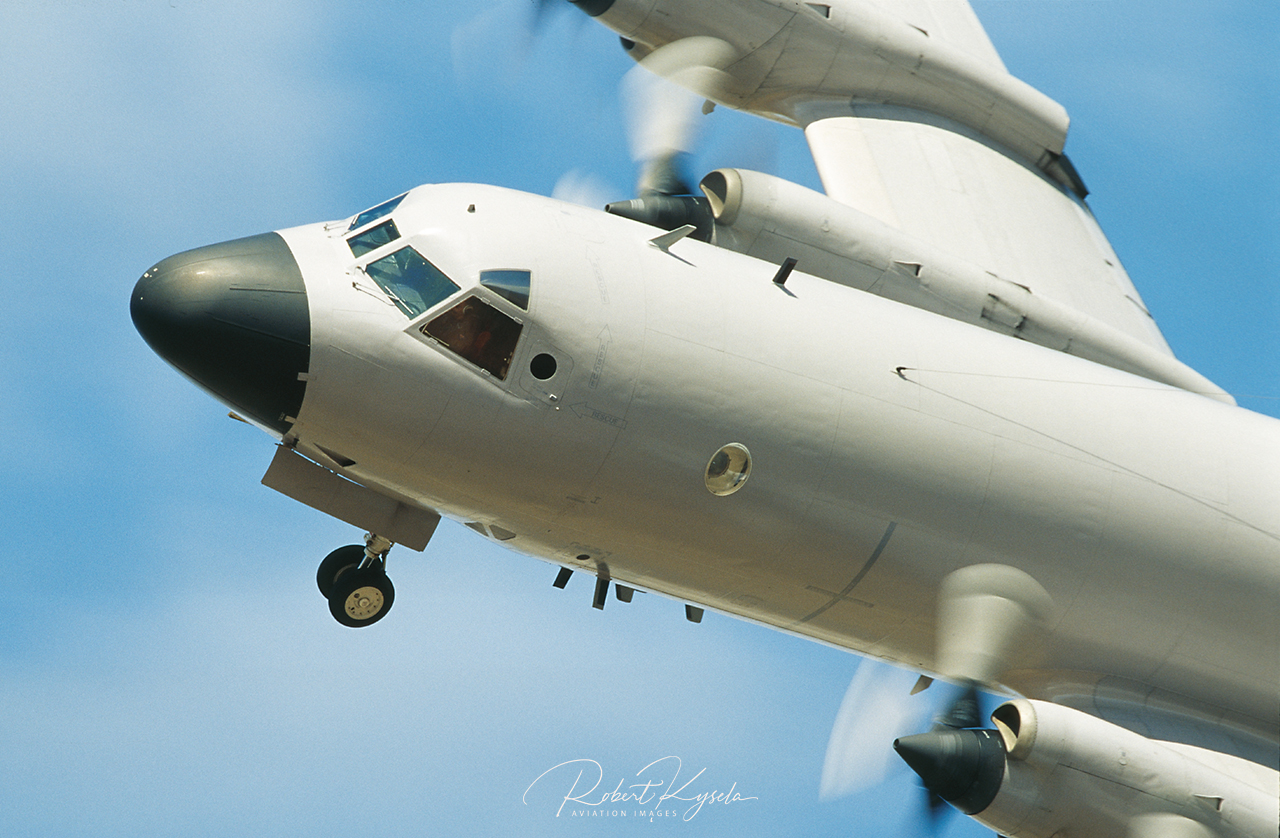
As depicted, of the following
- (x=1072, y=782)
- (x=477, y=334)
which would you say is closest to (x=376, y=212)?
(x=477, y=334)

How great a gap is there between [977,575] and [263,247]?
7.51 metres

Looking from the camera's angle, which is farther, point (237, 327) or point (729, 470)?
point (729, 470)

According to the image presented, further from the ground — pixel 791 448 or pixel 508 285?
pixel 791 448

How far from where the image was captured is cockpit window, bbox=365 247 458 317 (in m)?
12.2

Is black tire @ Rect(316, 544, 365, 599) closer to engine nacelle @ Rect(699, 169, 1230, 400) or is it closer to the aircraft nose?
the aircraft nose

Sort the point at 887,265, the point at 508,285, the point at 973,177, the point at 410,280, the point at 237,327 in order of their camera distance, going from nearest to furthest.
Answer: the point at 237,327 → the point at 508,285 → the point at 410,280 → the point at 887,265 → the point at 973,177

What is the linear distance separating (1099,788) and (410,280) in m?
7.89

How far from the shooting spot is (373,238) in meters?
12.7

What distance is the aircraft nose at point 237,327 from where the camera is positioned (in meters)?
11.9

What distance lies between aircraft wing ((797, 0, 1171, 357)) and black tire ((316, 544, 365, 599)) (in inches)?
326

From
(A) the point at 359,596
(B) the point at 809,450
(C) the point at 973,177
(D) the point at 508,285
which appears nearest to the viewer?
(D) the point at 508,285

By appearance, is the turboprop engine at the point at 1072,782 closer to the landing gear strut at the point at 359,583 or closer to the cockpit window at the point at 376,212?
the landing gear strut at the point at 359,583

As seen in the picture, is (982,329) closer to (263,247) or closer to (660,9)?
(660,9)

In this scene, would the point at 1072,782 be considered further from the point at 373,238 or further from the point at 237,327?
the point at 237,327
